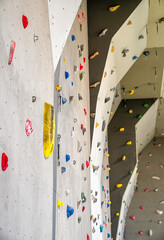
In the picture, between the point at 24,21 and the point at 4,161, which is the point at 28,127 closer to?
the point at 4,161

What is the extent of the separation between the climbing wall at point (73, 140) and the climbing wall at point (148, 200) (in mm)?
7048

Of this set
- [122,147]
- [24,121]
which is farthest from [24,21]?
[122,147]

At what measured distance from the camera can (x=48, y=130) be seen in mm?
2455

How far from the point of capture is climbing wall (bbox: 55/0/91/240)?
2857mm

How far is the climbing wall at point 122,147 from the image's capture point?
8.25 m

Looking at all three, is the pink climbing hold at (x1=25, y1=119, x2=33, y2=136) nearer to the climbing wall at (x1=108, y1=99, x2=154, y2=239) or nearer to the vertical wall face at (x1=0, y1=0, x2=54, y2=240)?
the vertical wall face at (x1=0, y1=0, x2=54, y2=240)

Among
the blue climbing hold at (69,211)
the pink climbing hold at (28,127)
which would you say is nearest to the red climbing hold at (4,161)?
the pink climbing hold at (28,127)

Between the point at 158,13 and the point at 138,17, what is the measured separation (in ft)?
2.30

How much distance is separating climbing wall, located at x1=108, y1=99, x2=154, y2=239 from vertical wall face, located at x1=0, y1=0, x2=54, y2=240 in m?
5.99

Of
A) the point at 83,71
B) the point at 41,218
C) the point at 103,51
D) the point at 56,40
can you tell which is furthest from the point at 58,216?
the point at 103,51

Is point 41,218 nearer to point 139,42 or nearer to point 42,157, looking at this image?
point 42,157

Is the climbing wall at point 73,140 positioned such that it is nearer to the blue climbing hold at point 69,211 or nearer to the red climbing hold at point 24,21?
the blue climbing hold at point 69,211

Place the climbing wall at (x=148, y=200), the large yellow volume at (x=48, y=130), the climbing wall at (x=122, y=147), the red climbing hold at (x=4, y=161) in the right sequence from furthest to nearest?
the climbing wall at (x=148, y=200) → the climbing wall at (x=122, y=147) → the large yellow volume at (x=48, y=130) → the red climbing hold at (x=4, y=161)

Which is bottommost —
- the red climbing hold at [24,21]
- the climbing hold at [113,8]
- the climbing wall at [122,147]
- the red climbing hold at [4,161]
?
the climbing wall at [122,147]
